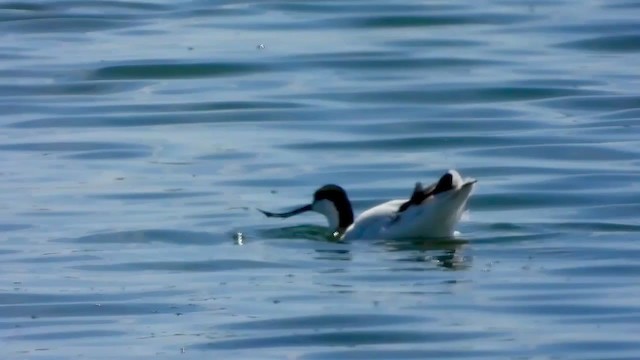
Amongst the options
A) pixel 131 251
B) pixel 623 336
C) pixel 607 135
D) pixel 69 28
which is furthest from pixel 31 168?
pixel 69 28

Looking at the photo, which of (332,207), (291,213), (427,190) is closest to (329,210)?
(332,207)

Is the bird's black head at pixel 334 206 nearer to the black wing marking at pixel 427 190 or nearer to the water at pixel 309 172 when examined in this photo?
the water at pixel 309 172

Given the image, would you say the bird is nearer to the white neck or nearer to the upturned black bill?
the white neck

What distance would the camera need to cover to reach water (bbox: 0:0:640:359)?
11.6 meters

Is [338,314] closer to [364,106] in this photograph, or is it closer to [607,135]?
[607,135]

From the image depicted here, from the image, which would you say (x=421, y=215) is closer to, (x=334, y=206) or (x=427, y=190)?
(x=427, y=190)

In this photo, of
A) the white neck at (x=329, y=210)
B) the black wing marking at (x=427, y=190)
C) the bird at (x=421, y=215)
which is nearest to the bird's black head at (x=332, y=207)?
the white neck at (x=329, y=210)

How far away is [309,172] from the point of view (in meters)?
17.7

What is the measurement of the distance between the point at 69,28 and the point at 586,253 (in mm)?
13984

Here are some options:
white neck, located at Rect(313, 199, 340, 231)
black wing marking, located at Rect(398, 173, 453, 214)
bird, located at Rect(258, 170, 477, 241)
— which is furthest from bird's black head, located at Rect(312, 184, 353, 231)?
black wing marking, located at Rect(398, 173, 453, 214)

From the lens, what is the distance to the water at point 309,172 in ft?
37.9

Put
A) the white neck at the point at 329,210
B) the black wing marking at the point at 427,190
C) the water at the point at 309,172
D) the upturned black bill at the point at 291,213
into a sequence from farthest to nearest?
the upturned black bill at the point at 291,213 → the white neck at the point at 329,210 → the black wing marking at the point at 427,190 → the water at the point at 309,172

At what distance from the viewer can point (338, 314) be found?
464 inches

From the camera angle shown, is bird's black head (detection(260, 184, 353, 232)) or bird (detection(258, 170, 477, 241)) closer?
bird (detection(258, 170, 477, 241))
